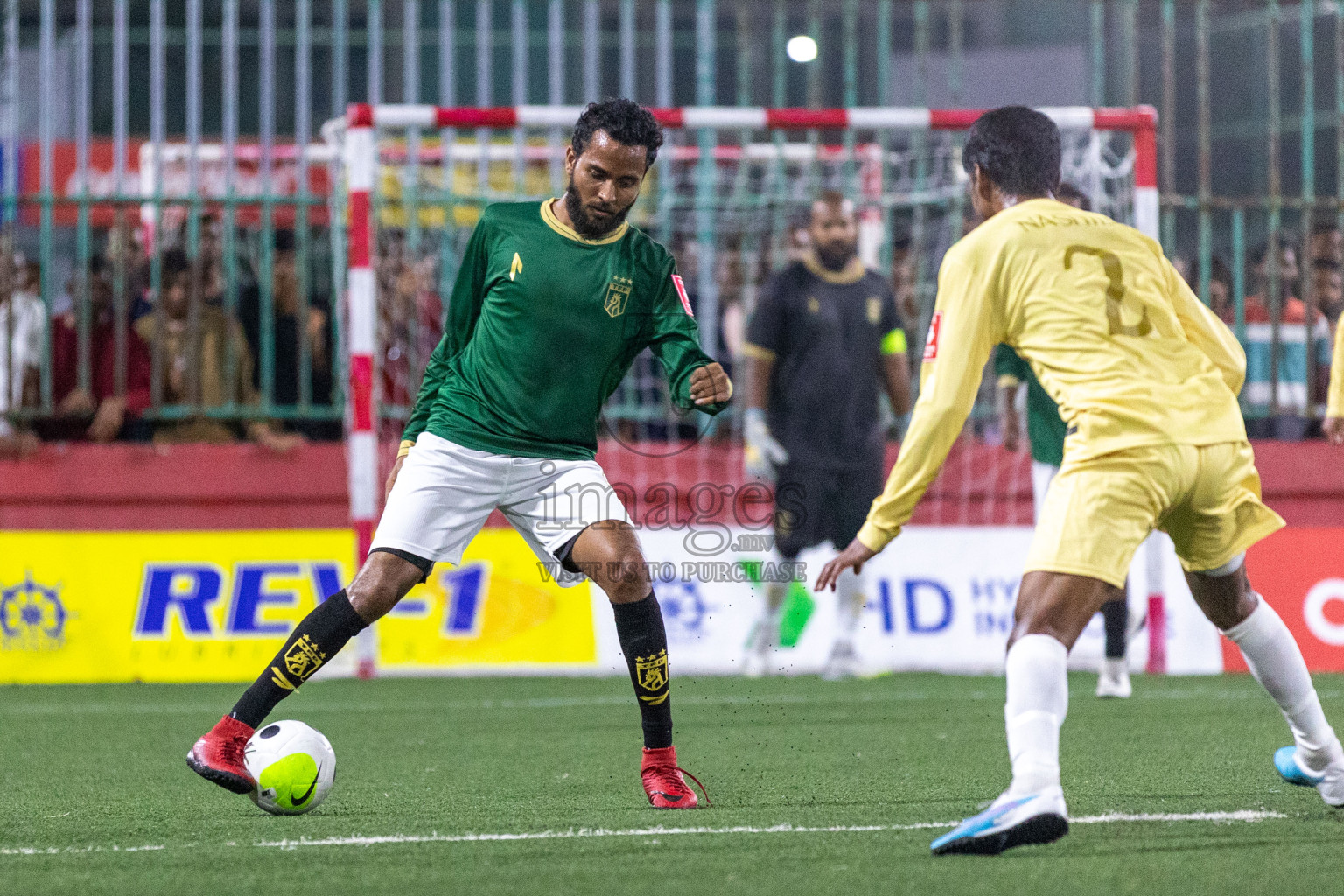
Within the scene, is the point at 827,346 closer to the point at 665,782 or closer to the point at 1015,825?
the point at 665,782

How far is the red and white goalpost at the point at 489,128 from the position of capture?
28.8ft

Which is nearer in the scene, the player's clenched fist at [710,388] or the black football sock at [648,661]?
the player's clenched fist at [710,388]

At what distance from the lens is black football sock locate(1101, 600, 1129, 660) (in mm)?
7902

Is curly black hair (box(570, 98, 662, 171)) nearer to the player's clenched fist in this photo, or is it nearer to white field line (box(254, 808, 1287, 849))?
the player's clenched fist

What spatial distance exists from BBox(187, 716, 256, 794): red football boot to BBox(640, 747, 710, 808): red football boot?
41.6 inches

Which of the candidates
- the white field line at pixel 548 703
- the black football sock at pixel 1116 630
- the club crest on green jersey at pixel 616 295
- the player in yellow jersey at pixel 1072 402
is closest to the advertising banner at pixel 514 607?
the white field line at pixel 548 703

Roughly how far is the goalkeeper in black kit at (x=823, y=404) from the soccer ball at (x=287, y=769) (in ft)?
15.6

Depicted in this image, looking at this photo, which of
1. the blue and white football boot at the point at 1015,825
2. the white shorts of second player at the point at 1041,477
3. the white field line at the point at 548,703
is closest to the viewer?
the blue and white football boot at the point at 1015,825

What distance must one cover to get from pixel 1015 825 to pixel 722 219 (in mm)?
7337

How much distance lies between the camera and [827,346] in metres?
9.16

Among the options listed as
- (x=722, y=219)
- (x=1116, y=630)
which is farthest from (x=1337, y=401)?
(x=722, y=219)

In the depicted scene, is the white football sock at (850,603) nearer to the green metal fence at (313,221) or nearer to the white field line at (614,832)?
the green metal fence at (313,221)

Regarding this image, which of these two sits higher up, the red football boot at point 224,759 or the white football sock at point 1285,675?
the white football sock at point 1285,675

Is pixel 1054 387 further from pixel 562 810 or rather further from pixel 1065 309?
pixel 562 810
